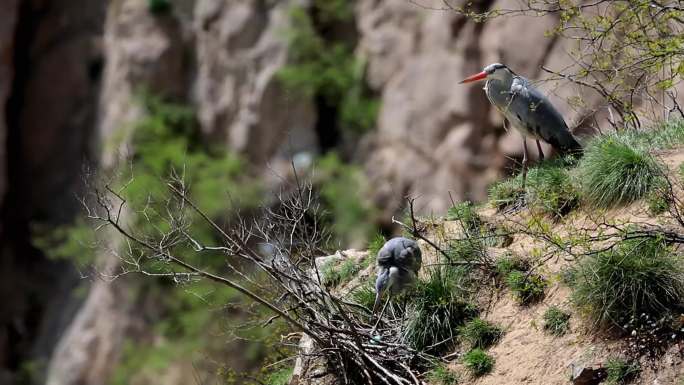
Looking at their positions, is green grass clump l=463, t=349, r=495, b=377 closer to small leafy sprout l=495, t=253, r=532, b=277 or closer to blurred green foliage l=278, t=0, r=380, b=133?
small leafy sprout l=495, t=253, r=532, b=277

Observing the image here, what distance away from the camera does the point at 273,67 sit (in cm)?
1736

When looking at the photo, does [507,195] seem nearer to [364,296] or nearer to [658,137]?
[658,137]

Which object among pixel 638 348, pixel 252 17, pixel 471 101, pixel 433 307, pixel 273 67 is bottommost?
pixel 638 348

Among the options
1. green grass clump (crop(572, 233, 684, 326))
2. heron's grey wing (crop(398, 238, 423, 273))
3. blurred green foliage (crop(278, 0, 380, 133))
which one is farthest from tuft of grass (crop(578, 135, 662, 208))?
blurred green foliage (crop(278, 0, 380, 133))

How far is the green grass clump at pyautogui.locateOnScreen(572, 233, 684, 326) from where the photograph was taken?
20.0ft

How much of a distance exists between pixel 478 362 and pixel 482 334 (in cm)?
27

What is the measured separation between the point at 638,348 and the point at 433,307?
1.58 m

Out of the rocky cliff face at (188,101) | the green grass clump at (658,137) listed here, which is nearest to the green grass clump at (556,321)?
the green grass clump at (658,137)

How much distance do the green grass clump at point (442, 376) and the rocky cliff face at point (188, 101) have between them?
656 cm

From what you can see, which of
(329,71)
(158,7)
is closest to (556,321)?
(329,71)

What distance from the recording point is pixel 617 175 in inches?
279

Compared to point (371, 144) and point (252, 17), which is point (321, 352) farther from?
point (252, 17)

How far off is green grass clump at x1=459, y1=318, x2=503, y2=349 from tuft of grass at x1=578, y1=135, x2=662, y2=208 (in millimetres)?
1236

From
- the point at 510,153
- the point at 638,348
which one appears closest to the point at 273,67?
the point at 510,153
